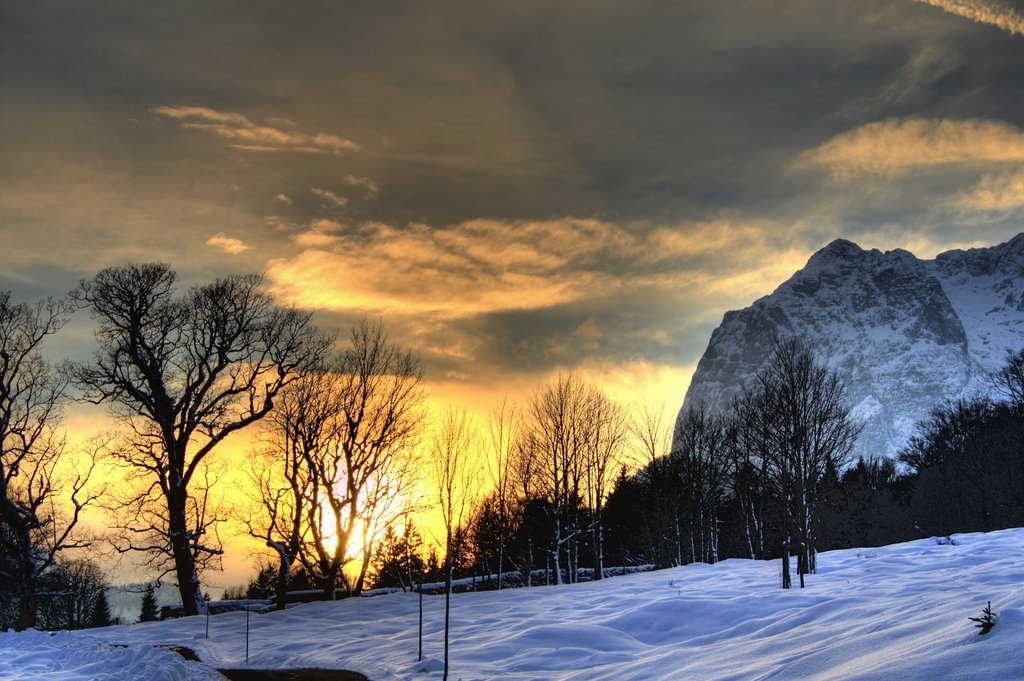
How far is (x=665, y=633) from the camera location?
14.6 metres

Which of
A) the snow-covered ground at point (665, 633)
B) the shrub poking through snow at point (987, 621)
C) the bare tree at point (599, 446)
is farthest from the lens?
the bare tree at point (599, 446)

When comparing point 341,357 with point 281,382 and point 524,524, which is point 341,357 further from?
point 524,524

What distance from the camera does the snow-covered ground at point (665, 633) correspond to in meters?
8.20

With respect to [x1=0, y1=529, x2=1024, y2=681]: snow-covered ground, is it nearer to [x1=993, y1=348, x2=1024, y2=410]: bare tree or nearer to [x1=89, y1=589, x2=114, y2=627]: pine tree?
[x1=993, y1=348, x2=1024, y2=410]: bare tree

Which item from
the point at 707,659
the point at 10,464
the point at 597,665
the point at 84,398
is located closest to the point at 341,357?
the point at 84,398

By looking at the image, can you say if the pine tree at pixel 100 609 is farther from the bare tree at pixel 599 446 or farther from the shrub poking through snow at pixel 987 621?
the shrub poking through snow at pixel 987 621

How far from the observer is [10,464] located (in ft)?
82.5

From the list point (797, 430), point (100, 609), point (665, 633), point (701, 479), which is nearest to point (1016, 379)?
point (701, 479)

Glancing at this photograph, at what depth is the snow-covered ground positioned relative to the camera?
8.20 meters

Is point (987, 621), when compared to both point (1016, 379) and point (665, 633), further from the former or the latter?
point (1016, 379)

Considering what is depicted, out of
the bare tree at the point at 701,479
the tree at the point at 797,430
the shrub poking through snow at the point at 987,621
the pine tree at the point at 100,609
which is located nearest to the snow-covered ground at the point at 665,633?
the shrub poking through snow at the point at 987,621

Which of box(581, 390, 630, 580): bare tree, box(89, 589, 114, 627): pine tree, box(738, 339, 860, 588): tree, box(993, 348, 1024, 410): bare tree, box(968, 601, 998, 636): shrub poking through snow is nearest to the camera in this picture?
box(968, 601, 998, 636): shrub poking through snow

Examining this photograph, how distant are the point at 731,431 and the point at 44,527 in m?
41.6

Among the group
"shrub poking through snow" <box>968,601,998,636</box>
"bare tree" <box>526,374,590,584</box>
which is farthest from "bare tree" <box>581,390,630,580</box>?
"shrub poking through snow" <box>968,601,998,636</box>
